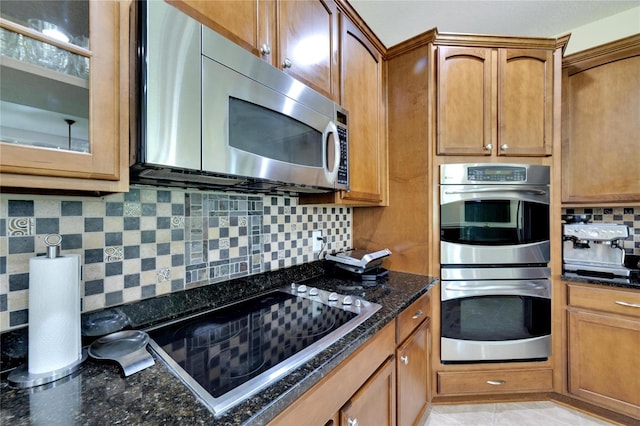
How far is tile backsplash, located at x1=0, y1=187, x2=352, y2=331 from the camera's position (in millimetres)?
717

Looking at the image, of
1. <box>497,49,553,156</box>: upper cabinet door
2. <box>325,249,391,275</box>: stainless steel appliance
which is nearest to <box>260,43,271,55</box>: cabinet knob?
<box>325,249,391,275</box>: stainless steel appliance

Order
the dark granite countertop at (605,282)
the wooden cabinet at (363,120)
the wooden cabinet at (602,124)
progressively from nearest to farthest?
the wooden cabinet at (363,120), the dark granite countertop at (605,282), the wooden cabinet at (602,124)

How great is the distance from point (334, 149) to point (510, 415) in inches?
78.7

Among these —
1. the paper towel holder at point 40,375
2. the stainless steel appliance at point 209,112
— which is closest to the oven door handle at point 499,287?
the stainless steel appliance at point 209,112

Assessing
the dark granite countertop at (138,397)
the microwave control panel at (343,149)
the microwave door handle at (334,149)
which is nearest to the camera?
the dark granite countertop at (138,397)

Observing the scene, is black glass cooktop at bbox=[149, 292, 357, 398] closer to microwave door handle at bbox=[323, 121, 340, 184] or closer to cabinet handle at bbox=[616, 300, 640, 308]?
microwave door handle at bbox=[323, 121, 340, 184]

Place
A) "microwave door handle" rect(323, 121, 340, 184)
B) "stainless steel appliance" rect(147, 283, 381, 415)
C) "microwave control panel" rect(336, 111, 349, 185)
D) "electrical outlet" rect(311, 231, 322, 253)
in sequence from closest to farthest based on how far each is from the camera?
"stainless steel appliance" rect(147, 283, 381, 415) < "microwave door handle" rect(323, 121, 340, 184) < "microwave control panel" rect(336, 111, 349, 185) < "electrical outlet" rect(311, 231, 322, 253)

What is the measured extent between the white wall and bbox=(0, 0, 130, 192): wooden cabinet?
3103 mm

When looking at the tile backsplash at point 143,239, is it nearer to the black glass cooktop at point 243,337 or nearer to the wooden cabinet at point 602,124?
the black glass cooktop at point 243,337

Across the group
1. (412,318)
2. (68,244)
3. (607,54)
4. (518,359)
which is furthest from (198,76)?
(607,54)

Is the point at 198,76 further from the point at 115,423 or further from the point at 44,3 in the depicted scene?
the point at 115,423

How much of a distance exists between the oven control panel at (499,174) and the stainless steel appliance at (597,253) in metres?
0.60

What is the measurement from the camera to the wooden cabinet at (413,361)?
1.21 m

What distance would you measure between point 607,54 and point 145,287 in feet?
9.99
